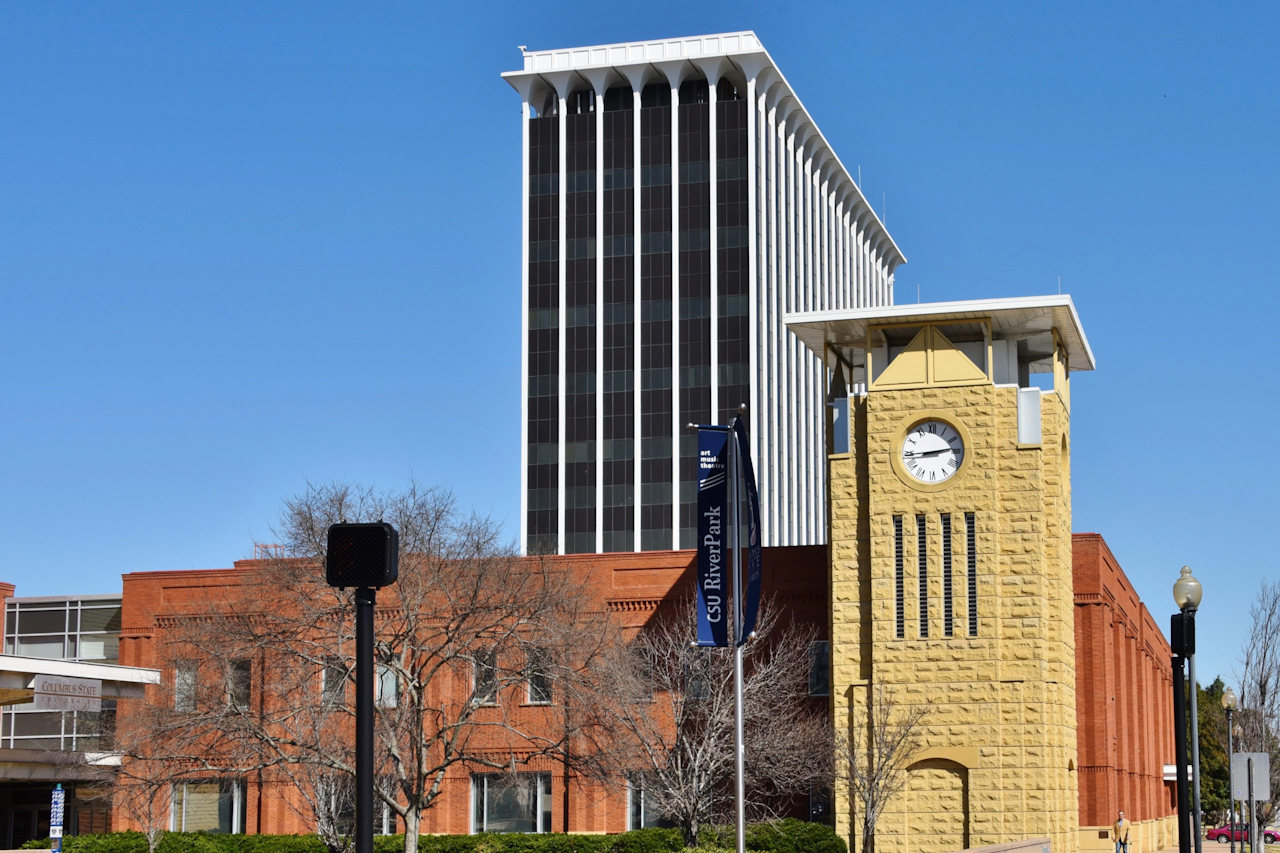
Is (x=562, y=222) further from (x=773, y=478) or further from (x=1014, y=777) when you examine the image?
(x=1014, y=777)

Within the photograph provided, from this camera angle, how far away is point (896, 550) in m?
→ 42.4

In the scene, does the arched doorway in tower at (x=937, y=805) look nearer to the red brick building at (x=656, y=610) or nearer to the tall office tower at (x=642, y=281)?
the red brick building at (x=656, y=610)

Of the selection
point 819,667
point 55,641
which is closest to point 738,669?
point 819,667

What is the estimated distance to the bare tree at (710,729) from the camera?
4103cm

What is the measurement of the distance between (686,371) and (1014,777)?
214 ft

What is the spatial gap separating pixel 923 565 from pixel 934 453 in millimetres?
2950

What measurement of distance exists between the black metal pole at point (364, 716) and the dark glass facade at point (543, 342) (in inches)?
3661

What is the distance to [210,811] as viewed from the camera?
172ft

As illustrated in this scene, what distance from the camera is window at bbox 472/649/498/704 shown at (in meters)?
38.9

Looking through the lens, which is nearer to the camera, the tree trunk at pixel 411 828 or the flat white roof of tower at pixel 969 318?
the tree trunk at pixel 411 828

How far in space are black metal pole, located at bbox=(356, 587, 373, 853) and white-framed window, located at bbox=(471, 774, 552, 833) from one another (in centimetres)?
3958

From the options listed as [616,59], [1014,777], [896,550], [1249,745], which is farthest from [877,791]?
[616,59]

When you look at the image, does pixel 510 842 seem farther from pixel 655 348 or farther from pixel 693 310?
pixel 693 310

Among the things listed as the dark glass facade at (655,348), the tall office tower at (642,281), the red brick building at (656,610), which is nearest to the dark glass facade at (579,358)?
the tall office tower at (642,281)
